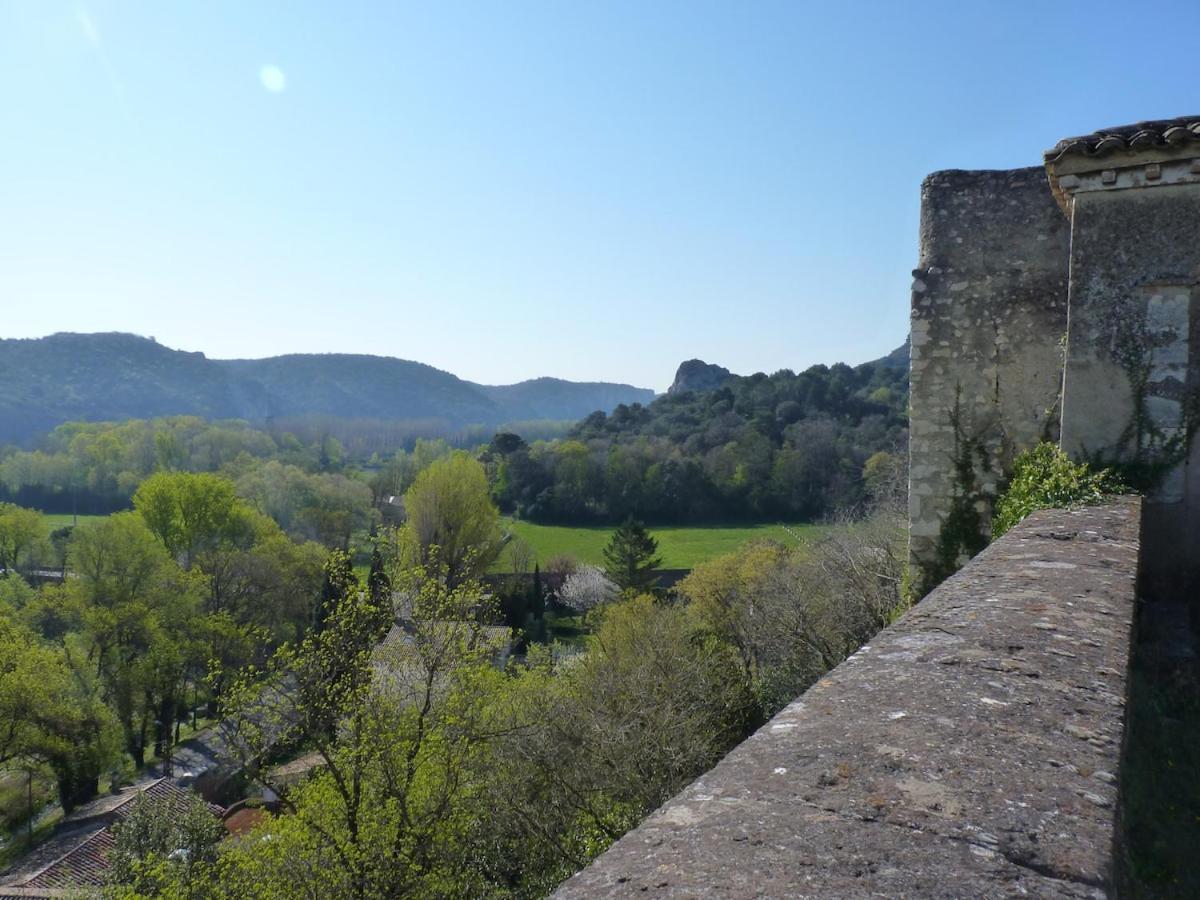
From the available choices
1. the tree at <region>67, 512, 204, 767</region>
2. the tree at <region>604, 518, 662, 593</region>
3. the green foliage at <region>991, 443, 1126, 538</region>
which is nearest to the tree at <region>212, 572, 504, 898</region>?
the green foliage at <region>991, 443, 1126, 538</region>

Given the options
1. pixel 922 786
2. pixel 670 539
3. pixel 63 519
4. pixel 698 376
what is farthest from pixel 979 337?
pixel 698 376

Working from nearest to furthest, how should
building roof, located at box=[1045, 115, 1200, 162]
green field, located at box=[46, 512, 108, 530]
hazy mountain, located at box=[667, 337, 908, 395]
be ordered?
building roof, located at box=[1045, 115, 1200, 162] → green field, located at box=[46, 512, 108, 530] → hazy mountain, located at box=[667, 337, 908, 395]

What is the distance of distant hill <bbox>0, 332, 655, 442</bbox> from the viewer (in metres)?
116

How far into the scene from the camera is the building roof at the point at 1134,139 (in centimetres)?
471

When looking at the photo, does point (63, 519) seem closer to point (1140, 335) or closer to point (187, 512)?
point (187, 512)

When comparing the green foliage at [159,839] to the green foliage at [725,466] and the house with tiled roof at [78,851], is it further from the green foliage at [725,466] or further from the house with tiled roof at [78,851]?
the green foliage at [725,466]

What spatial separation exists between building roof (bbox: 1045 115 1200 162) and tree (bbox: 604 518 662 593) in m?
30.8

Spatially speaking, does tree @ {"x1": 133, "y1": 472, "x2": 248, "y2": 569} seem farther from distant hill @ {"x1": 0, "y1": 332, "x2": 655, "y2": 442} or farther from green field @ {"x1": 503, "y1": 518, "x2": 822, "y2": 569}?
distant hill @ {"x1": 0, "y1": 332, "x2": 655, "y2": 442}

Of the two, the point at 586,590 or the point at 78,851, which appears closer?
the point at 78,851

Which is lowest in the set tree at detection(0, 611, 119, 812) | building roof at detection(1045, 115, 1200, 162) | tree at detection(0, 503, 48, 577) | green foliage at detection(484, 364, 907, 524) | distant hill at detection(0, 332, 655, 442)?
tree at detection(0, 611, 119, 812)

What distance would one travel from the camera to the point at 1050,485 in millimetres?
5352

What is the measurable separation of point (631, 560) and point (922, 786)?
34096mm

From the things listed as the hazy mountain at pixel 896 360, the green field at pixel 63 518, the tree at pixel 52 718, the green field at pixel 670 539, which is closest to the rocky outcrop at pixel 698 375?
the hazy mountain at pixel 896 360

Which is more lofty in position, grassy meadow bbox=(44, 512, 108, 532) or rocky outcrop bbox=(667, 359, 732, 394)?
rocky outcrop bbox=(667, 359, 732, 394)
